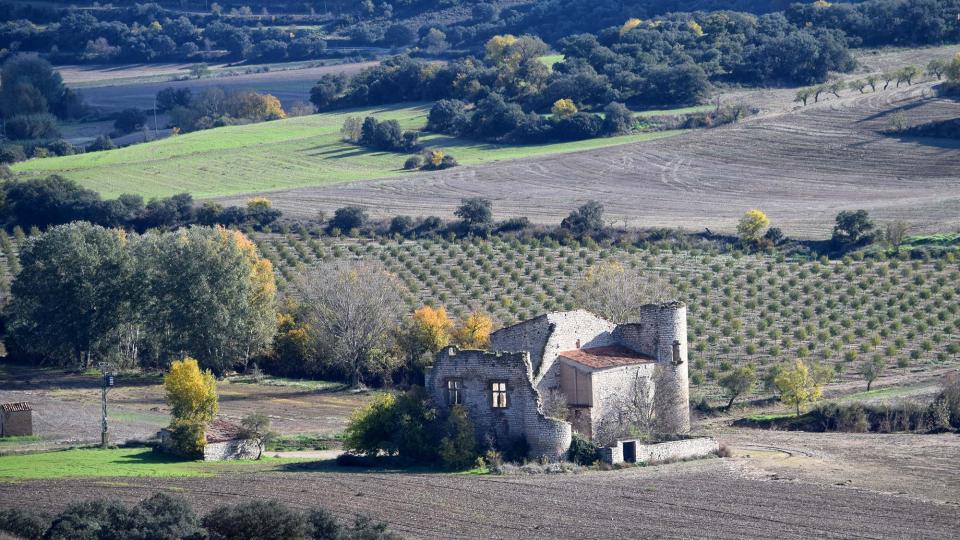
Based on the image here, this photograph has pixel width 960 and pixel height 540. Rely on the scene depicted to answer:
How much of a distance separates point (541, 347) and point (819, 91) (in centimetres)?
8479

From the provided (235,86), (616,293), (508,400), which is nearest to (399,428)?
(508,400)

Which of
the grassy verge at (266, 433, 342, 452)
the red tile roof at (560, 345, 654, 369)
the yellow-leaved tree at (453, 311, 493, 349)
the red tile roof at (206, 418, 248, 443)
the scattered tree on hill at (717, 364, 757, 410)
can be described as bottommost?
the grassy verge at (266, 433, 342, 452)

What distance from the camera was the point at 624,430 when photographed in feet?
177

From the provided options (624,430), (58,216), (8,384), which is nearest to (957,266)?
(624,430)

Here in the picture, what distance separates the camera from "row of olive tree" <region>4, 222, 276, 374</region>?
73562 mm

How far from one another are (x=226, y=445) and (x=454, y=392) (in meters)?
7.94

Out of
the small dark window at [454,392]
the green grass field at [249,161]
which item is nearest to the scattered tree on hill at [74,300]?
the small dark window at [454,392]

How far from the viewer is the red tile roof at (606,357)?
53906 mm

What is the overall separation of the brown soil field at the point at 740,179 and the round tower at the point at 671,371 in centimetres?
4138

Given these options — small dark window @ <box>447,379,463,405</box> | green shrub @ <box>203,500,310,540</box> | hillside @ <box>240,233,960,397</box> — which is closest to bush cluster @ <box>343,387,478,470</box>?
small dark window @ <box>447,379,463,405</box>

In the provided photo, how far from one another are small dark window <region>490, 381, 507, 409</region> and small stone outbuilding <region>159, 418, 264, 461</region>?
848 cm

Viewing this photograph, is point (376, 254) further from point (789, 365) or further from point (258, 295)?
point (789, 365)

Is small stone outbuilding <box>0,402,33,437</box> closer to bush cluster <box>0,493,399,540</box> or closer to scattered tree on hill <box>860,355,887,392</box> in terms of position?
bush cluster <box>0,493,399,540</box>

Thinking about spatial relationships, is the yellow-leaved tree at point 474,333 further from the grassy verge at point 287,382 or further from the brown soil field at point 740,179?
the brown soil field at point 740,179
